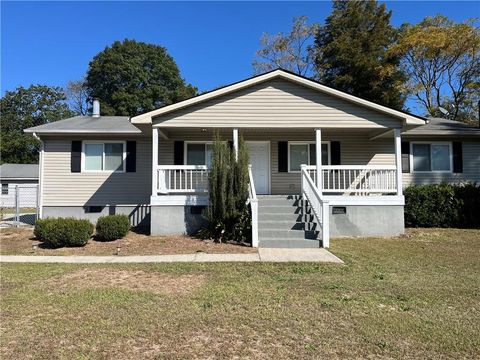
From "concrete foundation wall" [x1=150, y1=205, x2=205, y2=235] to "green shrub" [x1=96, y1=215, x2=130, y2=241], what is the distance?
0.94 meters

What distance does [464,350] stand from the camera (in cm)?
369

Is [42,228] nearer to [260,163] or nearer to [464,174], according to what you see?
[260,163]

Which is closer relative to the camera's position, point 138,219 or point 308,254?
point 308,254

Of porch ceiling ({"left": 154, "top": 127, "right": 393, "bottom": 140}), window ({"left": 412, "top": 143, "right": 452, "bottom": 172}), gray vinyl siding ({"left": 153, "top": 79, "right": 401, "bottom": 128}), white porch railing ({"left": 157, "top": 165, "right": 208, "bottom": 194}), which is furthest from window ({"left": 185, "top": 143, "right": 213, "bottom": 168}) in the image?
window ({"left": 412, "top": 143, "right": 452, "bottom": 172})

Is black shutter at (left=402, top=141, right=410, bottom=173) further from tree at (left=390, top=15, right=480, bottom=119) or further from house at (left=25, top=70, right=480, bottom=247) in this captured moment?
tree at (left=390, top=15, right=480, bottom=119)

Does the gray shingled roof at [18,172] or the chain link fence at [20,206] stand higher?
the gray shingled roof at [18,172]

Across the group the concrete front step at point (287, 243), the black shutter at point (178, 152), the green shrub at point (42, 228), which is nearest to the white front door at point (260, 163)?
the black shutter at point (178, 152)

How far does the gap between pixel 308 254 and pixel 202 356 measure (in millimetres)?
5482

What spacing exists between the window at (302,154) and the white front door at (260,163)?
861 mm

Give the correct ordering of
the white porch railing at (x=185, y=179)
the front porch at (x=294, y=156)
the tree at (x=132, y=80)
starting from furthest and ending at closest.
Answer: the tree at (x=132, y=80) < the front porch at (x=294, y=156) < the white porch railing at (x=185, y=179)

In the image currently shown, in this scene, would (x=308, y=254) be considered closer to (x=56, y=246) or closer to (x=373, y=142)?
(x=56, y=246)

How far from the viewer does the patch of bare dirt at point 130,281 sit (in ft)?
19.4

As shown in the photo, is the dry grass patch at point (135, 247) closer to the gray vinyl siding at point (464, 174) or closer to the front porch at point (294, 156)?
the front porch at point (294, 156)

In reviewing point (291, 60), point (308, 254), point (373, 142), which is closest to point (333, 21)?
point (291, 60)
